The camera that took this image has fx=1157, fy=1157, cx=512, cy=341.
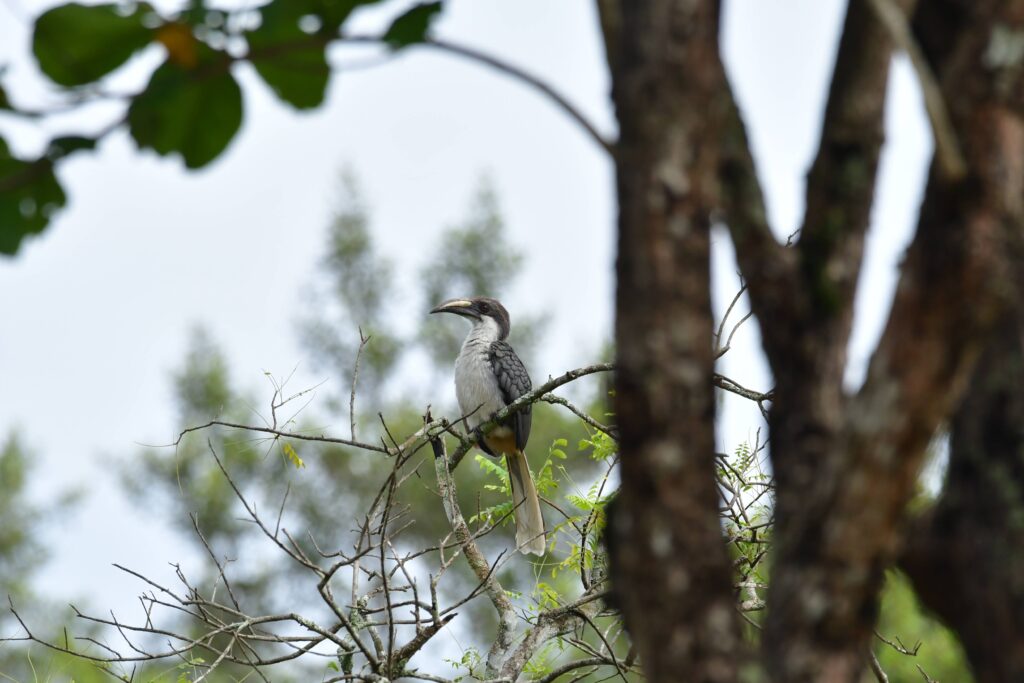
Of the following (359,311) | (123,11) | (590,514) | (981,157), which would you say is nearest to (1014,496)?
(981,157)

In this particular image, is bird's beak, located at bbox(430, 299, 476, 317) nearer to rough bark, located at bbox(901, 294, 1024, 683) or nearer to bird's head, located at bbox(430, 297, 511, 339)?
bird's head, located at bbox(430, 297, 511, 339)

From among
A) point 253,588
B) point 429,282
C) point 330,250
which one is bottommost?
point 253,588

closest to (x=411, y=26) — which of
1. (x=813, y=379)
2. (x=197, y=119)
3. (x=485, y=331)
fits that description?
(x=197, y=119)

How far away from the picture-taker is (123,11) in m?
1.69

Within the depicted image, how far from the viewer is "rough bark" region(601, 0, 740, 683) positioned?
154 centimetres

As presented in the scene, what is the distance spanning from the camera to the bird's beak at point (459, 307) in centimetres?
848

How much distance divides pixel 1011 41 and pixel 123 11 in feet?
4.18

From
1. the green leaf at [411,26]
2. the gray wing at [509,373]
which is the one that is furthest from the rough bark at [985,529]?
the gray wing at [509,373]

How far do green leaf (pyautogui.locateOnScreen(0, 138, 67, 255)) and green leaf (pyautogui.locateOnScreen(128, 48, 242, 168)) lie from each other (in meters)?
0.15

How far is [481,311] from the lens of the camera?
8.75 m

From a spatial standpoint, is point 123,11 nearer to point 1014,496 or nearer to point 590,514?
point 1014,496

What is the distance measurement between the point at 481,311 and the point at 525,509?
6.86 feet

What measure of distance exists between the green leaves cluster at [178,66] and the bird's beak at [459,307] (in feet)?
21.6

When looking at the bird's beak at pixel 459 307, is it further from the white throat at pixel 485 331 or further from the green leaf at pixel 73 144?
the green leaf at pixel 73 144
